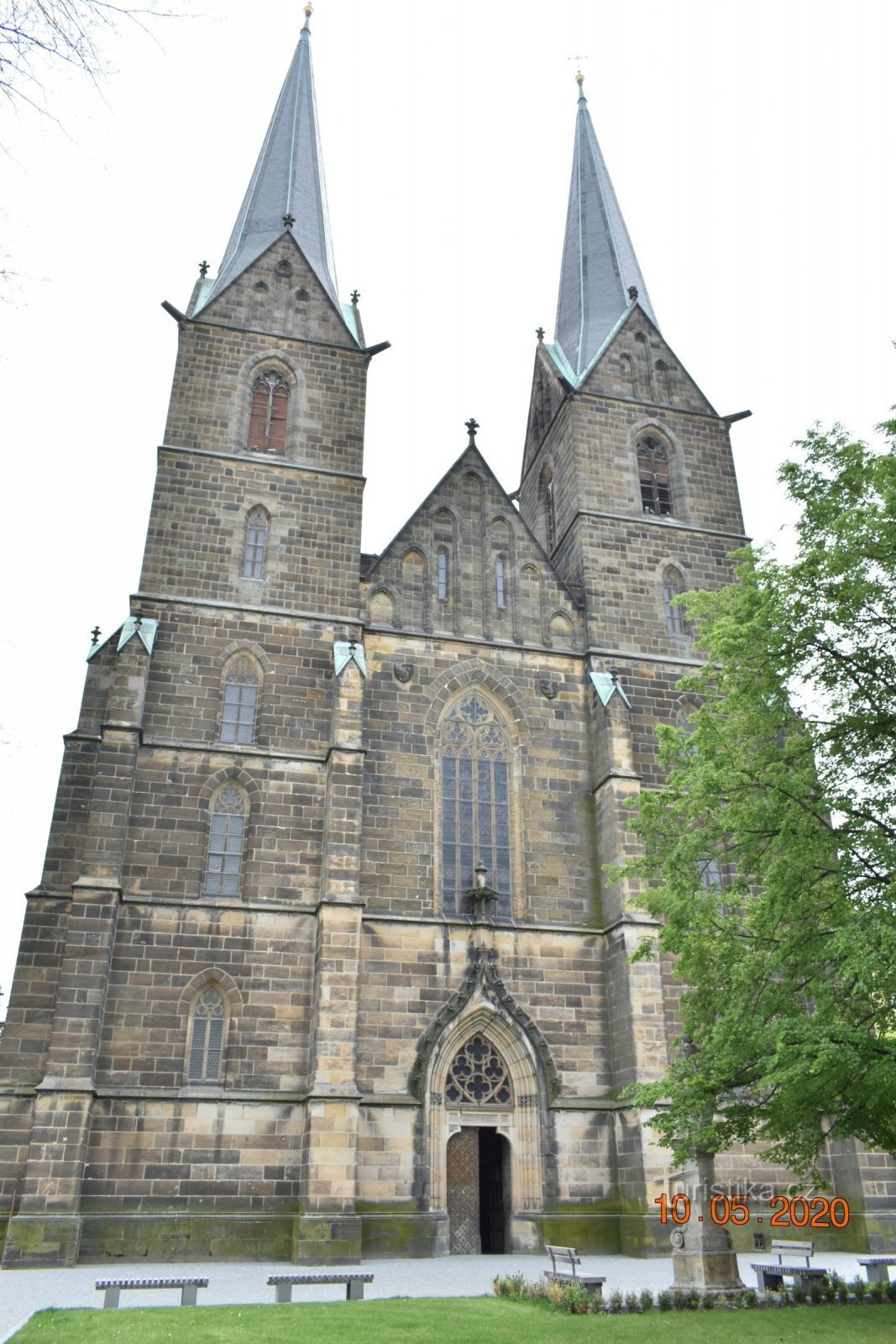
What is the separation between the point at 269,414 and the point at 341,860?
10809 mm

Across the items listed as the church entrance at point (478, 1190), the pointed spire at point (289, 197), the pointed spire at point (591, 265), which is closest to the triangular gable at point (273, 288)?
the pointed spire at point (289, 197)

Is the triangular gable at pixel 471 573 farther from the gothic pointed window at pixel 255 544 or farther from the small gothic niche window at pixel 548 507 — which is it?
the small gothic niche window at pixel 548 507

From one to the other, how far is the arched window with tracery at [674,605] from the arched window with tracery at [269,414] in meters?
9.23

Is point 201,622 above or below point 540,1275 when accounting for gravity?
above

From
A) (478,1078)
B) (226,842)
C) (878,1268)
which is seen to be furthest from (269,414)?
(878,1268)

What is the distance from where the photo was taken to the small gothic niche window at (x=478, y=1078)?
18.3 metres

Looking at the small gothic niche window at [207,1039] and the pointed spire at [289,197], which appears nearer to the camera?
the small gothic niche window at [207,1039]

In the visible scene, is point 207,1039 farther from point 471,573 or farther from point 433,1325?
point 471,573

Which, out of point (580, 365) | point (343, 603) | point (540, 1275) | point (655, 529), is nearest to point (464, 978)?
point (540, 1275)

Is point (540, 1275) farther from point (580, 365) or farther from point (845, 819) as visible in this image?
point (580, 365)

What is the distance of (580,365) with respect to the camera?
2783 cm

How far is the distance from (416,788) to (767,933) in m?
9.35

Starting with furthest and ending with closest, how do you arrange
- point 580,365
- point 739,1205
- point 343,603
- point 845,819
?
1. point 580,365
2. point 343,603
3. point 739,1205
4. point 845,819

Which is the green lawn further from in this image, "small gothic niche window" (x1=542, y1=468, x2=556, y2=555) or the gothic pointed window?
"small gothic niche window" (x1=542, y1=468, x2=556, y2=555)
